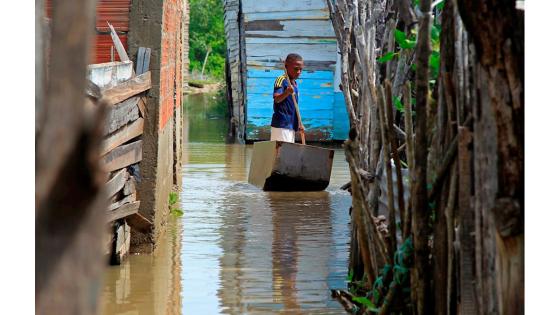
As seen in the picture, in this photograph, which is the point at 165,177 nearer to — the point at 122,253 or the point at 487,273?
the point at 122,253

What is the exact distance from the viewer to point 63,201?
171 centimetres

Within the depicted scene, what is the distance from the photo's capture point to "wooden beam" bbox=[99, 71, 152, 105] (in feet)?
23.6

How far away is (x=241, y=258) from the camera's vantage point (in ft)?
27.8

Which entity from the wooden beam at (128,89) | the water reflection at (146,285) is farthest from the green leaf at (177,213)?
the wooden beam at (128,89)

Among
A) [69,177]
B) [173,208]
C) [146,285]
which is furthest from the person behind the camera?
[173,208]

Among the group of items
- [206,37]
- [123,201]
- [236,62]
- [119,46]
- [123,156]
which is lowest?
[123,201]

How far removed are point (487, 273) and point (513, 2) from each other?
3.35 feet

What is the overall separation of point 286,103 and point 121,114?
532cm

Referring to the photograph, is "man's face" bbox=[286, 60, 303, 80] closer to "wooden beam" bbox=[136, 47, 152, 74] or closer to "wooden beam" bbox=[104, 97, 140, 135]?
"wooden beam" bbox=[136, 47, 152, 74]

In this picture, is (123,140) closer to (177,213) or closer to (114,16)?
(114,16)

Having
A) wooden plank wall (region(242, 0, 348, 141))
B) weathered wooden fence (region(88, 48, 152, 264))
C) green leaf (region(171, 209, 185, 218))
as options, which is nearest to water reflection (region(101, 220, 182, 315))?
weathered wooden fence (region(88, 48, 152, 264))

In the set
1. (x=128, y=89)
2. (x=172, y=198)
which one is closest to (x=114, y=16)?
(x=128, y=89)

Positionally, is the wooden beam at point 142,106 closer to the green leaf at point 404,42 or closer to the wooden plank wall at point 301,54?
the green leaf at point 404,42

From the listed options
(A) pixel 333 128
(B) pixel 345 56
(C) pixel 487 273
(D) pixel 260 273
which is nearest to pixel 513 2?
(C) pixel 487 273
